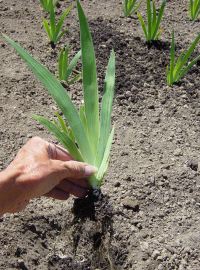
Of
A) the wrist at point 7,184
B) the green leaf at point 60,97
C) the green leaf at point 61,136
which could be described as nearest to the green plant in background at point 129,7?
the green leaf at point 60,97

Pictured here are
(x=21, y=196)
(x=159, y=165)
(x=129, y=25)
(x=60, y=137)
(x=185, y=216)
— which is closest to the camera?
(x=21, y=196)

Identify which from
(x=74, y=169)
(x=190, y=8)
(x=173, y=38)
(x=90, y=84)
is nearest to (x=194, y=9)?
(x=190, y=8)

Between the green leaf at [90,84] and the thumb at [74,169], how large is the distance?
11 centimetres

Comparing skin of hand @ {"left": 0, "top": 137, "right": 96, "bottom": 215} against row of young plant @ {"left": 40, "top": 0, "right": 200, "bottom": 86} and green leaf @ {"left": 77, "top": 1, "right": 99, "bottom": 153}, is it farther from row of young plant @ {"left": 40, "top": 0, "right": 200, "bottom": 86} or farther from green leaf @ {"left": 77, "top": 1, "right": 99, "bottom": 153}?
row of young plant @ {"left": 40, "top": 0, "right": 200, "bottom": 86}

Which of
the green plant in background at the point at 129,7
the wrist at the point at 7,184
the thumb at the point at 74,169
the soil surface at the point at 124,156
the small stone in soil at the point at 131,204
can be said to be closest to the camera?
the wrist at the point at 7,184

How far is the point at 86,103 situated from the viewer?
180cm

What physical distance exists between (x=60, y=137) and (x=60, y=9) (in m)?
1.69

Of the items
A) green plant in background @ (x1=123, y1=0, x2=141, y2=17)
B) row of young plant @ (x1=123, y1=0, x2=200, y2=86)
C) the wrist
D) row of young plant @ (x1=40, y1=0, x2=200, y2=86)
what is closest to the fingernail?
the wrist

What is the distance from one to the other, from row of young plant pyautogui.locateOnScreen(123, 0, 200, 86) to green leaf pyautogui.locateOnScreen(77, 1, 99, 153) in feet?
2.16

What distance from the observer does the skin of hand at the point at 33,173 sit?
1.51 meters

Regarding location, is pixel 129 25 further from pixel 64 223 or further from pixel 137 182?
pixel 64 223

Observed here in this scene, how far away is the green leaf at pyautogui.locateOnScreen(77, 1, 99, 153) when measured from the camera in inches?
70.7

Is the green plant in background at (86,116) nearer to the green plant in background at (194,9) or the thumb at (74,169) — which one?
the thumb at (74,169)

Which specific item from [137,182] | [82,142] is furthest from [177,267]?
[82,142]
